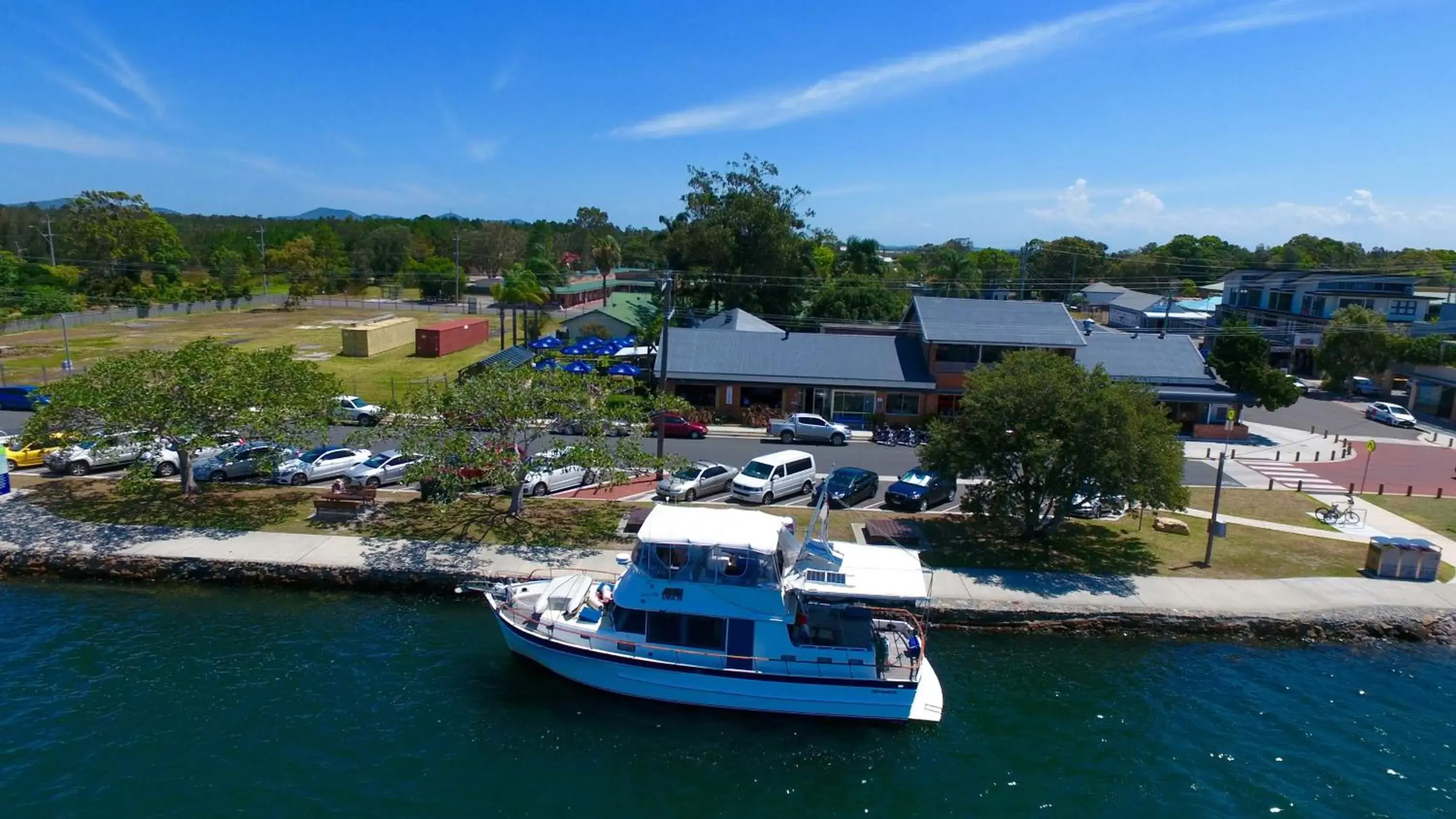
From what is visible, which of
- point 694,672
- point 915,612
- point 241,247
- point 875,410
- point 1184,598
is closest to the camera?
point 694,672

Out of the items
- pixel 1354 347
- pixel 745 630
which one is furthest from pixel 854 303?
pixel 745 630

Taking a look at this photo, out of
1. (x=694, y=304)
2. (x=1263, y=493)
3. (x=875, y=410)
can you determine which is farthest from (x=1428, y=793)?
(x=694, y=304)

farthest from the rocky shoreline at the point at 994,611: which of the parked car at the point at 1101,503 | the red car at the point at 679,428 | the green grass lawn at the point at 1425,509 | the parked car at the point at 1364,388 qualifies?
the parked car at the point at 1364,388

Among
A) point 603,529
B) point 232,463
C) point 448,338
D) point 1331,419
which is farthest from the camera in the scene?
point 448,338

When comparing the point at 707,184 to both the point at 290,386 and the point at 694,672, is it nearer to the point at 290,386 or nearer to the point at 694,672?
the point at 290,386

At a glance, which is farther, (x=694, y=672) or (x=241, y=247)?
(x=241, y=247)

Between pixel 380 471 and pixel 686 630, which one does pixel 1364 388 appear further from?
pixel 380 471

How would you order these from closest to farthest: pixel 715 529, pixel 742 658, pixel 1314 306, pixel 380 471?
pixel 742 658
pixel 715 529
pixel 380 471
pixel 1314 306
